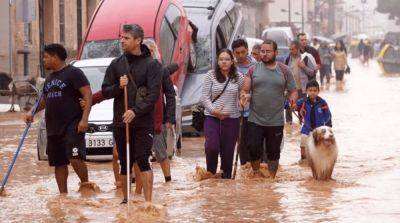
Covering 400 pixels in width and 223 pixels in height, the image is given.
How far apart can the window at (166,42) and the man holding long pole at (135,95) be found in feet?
32.0

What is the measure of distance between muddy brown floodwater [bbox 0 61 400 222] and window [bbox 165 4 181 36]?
144 inches

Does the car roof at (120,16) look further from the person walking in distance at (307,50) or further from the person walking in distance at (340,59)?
the person walking in distance at (340,59)

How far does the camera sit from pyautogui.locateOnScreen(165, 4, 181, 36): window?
69.0 ft

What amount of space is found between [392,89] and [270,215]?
28.1 meters

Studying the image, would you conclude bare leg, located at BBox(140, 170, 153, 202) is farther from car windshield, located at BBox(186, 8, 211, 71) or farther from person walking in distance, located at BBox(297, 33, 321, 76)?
car windshield, located at BBox(186, 8, 211, 71)

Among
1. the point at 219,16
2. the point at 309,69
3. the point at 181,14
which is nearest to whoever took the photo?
the point at 309,69

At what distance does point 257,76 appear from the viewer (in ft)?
41.0

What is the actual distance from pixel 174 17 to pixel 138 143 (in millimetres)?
11358

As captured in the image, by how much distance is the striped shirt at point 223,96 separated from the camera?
41.2 ft

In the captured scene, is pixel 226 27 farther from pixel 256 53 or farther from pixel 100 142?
pixel 256 53

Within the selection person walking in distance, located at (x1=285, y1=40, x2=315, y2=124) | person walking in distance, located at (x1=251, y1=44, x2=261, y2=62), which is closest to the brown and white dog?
person walking in distance, located at (x1=251, y1=44, x2=261, y2=62)

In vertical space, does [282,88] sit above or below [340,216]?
above

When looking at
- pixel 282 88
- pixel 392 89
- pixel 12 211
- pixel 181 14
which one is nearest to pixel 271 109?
pixel 282 88

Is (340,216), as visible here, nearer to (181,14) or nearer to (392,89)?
(181,14)
